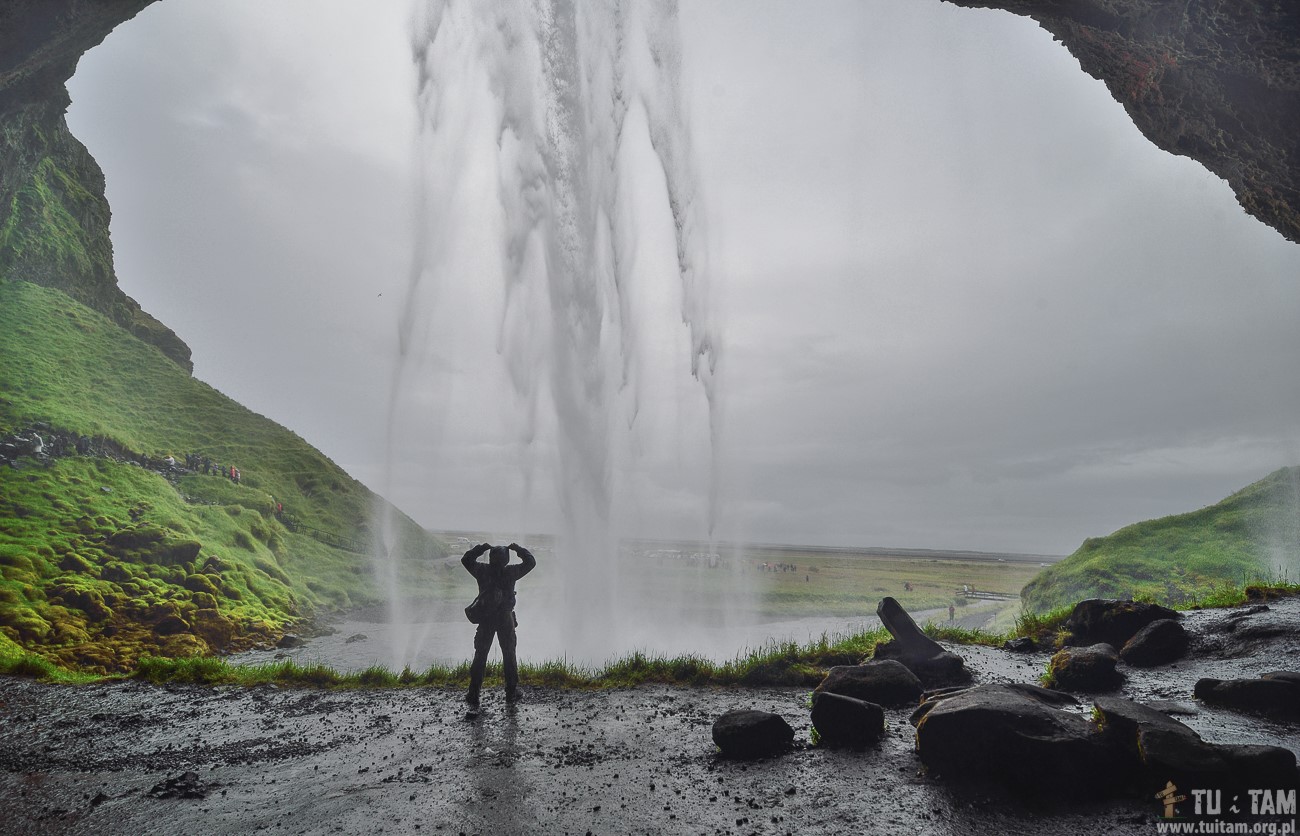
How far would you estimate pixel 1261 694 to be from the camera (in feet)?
28.7

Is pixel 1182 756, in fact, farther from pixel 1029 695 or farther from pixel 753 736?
pixel 753 736

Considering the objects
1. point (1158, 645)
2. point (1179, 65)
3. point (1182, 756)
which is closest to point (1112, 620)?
point (1158, 645)

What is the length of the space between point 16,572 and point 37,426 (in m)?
14.4

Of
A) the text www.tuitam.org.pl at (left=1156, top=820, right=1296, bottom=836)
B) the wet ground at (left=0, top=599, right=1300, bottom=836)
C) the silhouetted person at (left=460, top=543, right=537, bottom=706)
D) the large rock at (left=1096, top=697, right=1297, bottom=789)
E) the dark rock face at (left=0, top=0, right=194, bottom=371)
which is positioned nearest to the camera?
the text www.tuitam.org.pl at (left=1156, top=820, right=1296, bottom=836)

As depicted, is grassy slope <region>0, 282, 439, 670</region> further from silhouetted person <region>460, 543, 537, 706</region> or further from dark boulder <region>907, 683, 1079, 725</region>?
dark boulder <region>907, 683, 1079, 725</region>

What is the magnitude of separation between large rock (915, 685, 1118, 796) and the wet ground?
248mm

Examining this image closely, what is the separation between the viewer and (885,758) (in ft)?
26.7

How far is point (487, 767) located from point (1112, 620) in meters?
14.4

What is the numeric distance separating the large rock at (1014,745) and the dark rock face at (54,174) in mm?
23698

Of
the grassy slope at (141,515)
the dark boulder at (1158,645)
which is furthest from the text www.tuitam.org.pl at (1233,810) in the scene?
the grassy slope at (141,515)

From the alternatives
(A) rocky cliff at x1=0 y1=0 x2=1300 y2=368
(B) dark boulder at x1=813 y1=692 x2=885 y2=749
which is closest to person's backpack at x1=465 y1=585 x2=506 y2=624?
(B) dark boulder at x1=813 y1=692 x2=885 y2=749

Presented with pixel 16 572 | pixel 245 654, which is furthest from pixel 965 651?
pixel 16 572

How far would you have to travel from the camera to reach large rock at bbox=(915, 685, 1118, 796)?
664 cm

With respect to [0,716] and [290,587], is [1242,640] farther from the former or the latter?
[290,587]
